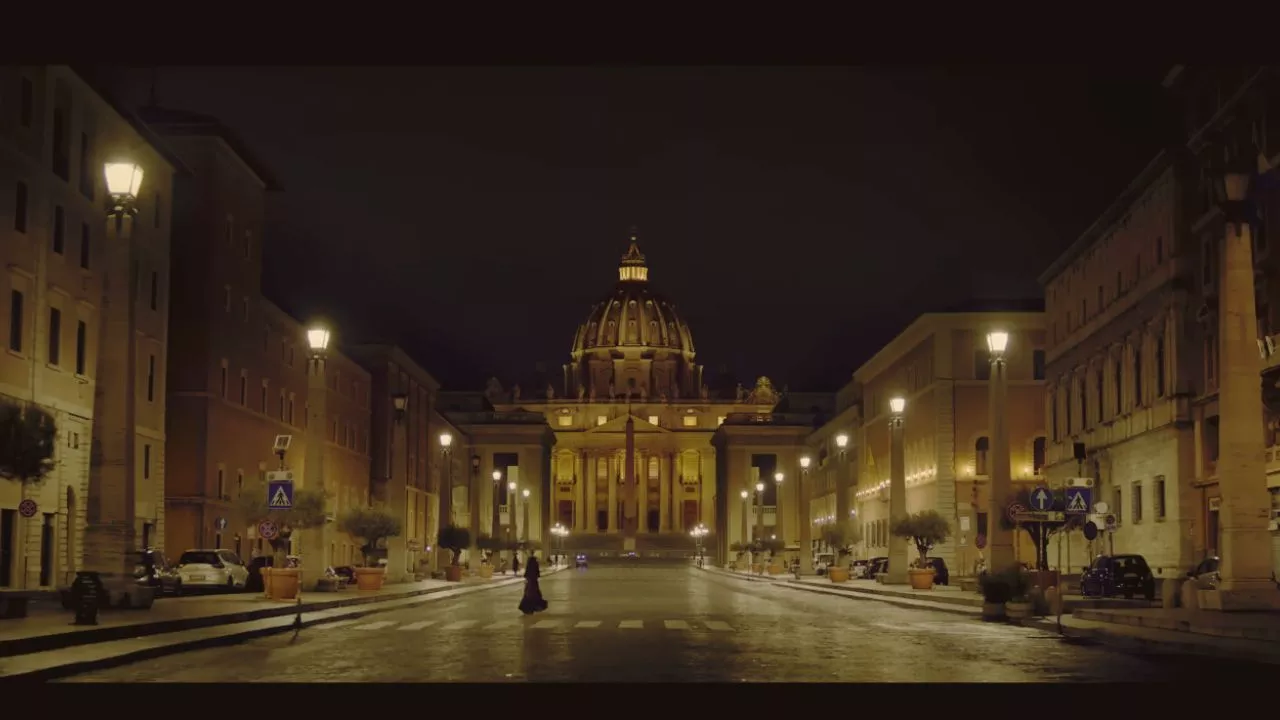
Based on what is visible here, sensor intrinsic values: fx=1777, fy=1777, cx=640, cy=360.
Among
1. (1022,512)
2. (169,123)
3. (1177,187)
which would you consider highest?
(169,123)

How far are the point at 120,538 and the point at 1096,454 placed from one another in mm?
43919

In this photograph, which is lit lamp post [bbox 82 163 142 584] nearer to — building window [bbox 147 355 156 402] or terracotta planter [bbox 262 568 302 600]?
terracotta planter [bbox 262 568 302 600]

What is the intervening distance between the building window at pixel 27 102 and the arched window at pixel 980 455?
58.3 m

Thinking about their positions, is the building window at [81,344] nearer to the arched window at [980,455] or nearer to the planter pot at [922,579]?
the planter pot at [922,579]

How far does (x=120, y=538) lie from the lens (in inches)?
1243

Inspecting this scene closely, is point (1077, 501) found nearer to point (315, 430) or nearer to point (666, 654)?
point (666, 654)

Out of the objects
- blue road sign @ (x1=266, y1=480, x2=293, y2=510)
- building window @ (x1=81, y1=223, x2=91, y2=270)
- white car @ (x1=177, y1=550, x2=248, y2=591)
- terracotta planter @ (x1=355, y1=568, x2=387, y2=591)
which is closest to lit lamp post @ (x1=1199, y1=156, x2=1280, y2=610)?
blue road sign @ (x1=266, y1=480, x2=293, y2=510)

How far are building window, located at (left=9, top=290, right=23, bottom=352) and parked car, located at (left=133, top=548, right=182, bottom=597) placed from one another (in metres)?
6.42

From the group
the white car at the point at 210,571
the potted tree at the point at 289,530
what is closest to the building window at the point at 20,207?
the potted tree at the point at 289,530

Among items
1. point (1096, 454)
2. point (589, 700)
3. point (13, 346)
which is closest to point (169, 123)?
point (13, 346)

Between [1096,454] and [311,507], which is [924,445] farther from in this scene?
[311,507]

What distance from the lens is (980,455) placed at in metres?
94.3

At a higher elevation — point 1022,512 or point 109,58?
point 109,58

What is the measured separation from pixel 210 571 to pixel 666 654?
31.2 m
